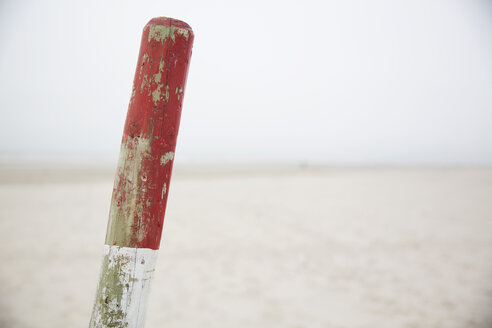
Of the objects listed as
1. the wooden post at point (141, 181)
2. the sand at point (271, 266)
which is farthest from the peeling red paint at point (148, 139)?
the sand at point (271, 266)

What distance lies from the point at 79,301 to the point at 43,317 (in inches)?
18.8

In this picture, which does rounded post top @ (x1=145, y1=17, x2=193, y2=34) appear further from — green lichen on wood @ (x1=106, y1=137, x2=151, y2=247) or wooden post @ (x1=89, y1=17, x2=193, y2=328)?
green lichen on wood @ (x1=106, y1=137, x2=151, y2=247)

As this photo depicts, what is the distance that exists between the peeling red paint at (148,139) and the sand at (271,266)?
2.98m

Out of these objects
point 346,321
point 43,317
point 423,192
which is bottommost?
point 43,317

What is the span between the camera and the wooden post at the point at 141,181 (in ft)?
3.35

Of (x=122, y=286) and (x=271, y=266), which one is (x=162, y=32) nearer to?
(x=122, y=286)

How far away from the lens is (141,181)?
1.02m

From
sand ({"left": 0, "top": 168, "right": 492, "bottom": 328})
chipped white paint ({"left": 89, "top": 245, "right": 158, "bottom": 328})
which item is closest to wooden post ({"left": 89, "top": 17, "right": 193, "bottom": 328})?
chipped white paint ({"left": 89, "top": 245, "right": 158, "bottom": 328})

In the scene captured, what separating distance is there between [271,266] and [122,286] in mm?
4656

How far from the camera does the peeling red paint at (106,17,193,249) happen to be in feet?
3.35

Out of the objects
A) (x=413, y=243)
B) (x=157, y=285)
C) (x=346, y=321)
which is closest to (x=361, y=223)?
(x=413, y=243)

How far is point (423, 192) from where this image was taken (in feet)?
47.2

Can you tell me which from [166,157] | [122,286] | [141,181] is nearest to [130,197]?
[141,181]

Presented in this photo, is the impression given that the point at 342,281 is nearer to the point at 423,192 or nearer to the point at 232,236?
the point at 232,236
